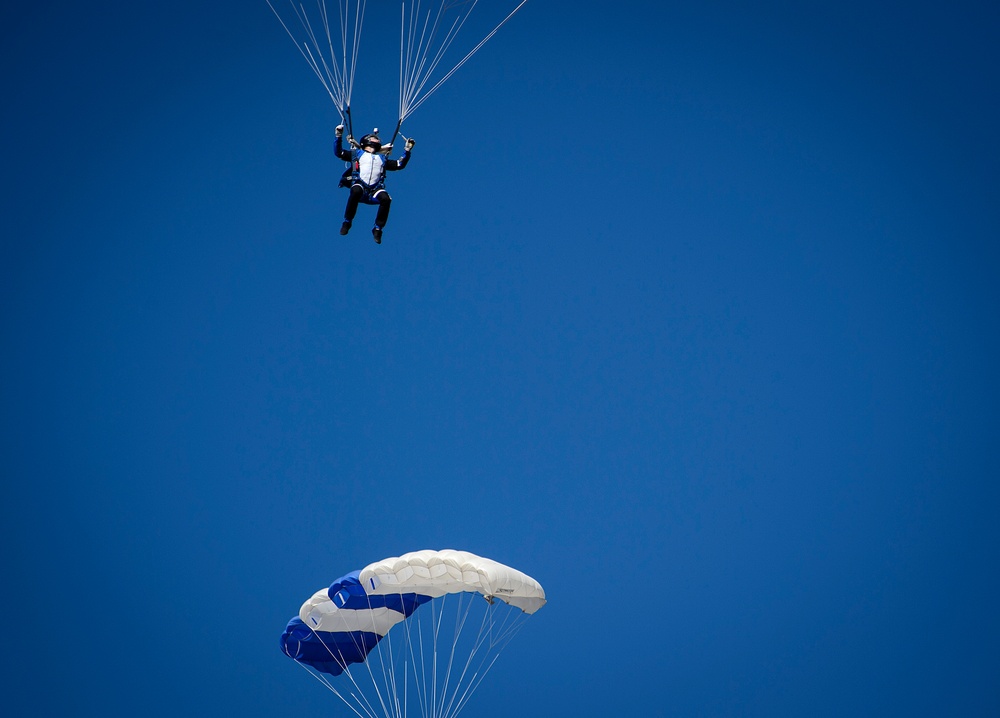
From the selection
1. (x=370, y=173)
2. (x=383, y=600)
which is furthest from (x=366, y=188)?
(x=383, y=600)

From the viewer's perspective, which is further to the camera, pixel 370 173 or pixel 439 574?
pixel 370 173

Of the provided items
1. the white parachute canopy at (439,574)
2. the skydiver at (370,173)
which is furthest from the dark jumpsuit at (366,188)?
the white parachute canopy at (439,574)

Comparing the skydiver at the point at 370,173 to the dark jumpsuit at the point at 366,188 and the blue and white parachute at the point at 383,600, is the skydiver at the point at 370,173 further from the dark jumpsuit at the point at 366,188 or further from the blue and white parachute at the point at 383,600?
the blue and white parachute at the point at 383,600

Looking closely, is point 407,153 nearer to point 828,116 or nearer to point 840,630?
point 840,630

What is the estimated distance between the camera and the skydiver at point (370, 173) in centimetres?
945

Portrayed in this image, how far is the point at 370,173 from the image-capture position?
9562 millimetres

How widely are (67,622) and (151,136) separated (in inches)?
465

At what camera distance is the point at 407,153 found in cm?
955

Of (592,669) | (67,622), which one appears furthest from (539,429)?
(67,622)

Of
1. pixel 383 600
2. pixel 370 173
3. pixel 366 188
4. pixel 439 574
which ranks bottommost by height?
pixel 439 574

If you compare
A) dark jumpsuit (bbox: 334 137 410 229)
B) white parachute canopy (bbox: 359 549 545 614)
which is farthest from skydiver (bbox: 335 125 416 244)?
white parachute canopy (bbox: 359 549 545 614)

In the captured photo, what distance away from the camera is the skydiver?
9445 millimetres

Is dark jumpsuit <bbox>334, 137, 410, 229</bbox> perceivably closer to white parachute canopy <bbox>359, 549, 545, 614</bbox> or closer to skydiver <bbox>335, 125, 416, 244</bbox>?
skydiver <bbox>335, 125, 416, 244</bbox>

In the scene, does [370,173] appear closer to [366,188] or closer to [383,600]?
[366,188]
